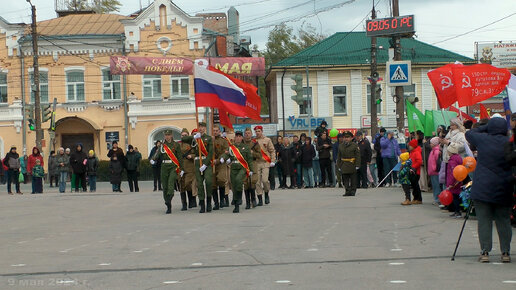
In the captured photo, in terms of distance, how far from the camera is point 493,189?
9.73 m

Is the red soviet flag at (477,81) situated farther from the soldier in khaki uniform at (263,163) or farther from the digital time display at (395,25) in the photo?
the digital time display at (395,25)

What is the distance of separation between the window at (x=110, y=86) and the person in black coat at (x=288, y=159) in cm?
2164

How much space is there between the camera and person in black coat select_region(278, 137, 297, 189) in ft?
94.9

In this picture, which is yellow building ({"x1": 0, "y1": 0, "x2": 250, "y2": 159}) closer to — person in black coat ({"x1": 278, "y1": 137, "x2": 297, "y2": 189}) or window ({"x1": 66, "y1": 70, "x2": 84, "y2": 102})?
window ({"x1": 66, "y1": 70, "x2": 84, "y2": 102})

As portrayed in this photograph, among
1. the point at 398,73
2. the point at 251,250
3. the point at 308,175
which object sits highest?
the point at 398,73

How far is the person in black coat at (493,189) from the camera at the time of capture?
972cm

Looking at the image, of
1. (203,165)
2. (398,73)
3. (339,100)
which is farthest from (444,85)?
(339,100)

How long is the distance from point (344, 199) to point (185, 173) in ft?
16.0

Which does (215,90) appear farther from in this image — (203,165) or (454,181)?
(454,181)

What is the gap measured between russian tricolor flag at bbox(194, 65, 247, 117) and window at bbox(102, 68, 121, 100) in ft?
→ 98.5

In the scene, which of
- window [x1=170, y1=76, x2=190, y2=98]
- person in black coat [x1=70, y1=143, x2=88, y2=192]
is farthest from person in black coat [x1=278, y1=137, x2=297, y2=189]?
window [x1=170, y1=76, x2=190, y2=98]

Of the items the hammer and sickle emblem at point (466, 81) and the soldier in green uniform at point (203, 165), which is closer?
the hammer and sickle emblem at point (466, 81)

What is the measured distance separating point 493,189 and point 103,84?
4105 centimetres

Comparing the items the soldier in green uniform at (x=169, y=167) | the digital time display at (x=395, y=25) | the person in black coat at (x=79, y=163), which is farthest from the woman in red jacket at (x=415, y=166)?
the person in black coat at (x=79, y=163)
